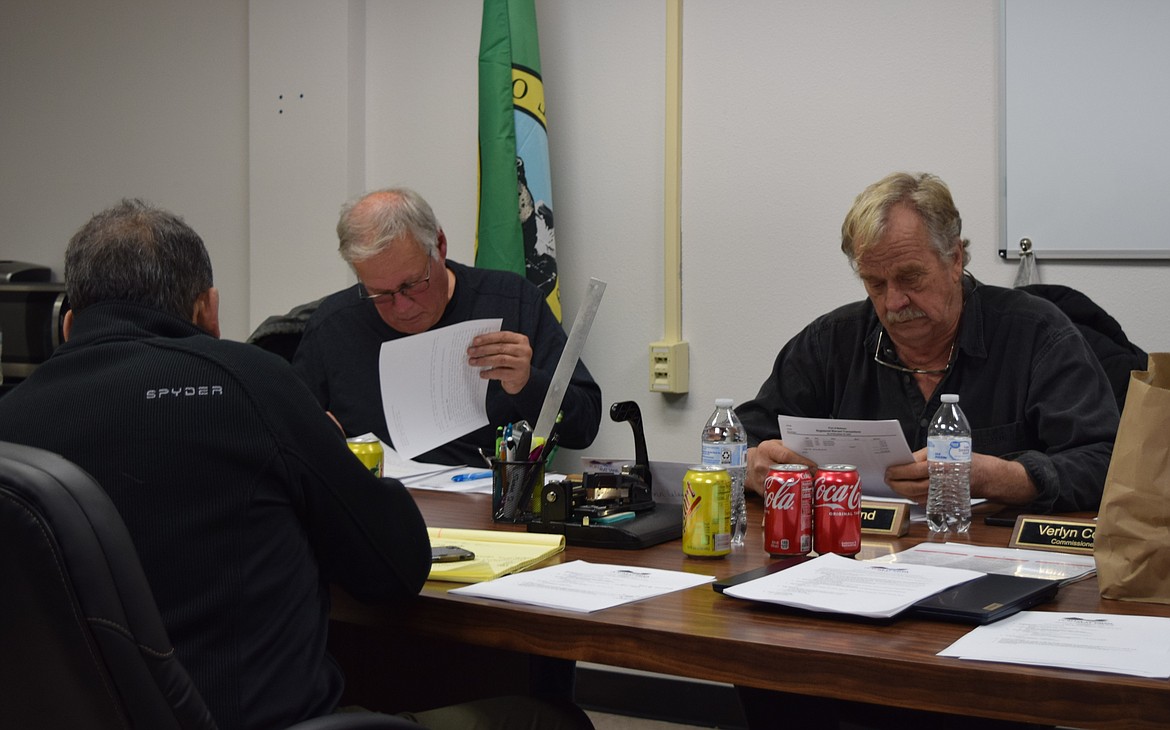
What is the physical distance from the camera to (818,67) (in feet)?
10.2

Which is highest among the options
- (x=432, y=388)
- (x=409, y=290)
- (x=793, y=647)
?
(x=409, y=290)

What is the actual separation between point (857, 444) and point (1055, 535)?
0.34 meters

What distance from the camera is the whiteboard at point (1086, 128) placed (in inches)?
107

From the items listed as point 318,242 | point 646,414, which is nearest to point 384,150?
point 318,242

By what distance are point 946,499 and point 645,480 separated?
47 centimetres

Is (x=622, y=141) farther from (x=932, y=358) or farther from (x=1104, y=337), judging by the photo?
(x=1104, y=337)

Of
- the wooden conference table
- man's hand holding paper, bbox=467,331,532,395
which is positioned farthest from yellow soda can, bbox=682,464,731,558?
man's hand holding paper, bbox=467,331,532,395

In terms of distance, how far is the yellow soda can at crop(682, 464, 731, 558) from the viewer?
150 centimetres

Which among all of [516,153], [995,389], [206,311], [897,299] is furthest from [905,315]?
[516,153]

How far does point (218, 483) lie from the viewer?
1.21 metres

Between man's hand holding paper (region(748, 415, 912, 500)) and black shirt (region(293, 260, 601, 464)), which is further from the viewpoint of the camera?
black shirt (region(293, 260, 601, 464))

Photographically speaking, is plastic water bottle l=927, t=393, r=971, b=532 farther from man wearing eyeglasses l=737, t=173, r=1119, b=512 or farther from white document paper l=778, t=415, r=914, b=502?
man wearing eyeglasses l=737, t=173, r=1119, b=512

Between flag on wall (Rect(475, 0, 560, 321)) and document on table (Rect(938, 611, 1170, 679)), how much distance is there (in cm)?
223

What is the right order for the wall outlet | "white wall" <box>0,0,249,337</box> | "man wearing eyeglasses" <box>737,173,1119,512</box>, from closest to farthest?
1. "man wearing eyeglasses" <box>737,173,1119,512</box>
2. the wall outlet
3. "white wall" <box>0,0,249,337</box>
